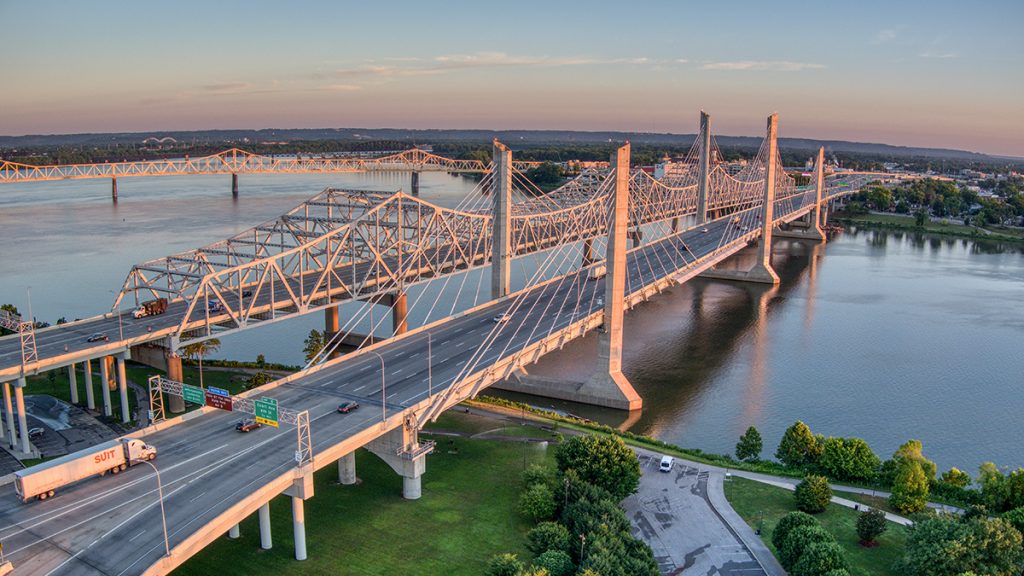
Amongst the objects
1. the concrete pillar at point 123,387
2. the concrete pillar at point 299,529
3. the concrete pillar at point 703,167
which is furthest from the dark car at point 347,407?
the concrete pillar at point 703,167

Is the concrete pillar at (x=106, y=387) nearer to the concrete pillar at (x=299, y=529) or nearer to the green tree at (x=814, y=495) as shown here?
the concrete pillar at (x=299, y=529)

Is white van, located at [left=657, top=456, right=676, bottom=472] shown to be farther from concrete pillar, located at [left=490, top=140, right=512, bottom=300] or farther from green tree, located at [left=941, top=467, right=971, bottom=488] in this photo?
concrete pillar, located at [left=490, top=140, right=512, bottom=300]

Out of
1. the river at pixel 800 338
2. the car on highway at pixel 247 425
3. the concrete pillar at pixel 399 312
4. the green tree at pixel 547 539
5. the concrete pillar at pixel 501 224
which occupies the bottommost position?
the river at pixel 800 338

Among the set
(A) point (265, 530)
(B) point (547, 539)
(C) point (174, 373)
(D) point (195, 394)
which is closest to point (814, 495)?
(B) point (547, 539)

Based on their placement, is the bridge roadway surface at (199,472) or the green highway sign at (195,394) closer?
the bridge roadway surface at (199,472)

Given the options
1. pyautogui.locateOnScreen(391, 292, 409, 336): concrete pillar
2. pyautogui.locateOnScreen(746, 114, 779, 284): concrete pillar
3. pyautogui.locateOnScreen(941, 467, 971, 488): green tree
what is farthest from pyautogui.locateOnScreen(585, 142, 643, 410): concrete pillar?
pyautogui.locateOnScreen(746, 114, 779, 284): concrete pillar

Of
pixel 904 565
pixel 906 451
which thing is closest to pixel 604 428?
pixel 906 451

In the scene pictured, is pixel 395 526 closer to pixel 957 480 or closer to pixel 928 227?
pixel 957 480
